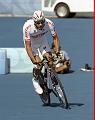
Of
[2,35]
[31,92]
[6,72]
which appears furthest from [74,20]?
[31,92]

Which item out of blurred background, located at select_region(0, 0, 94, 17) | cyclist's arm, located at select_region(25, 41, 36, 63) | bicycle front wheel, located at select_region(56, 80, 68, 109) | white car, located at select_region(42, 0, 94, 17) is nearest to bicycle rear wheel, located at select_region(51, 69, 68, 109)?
bicycle front wheel, located at select_region(56, 80, 68, 109)

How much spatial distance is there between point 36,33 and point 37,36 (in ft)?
0.30

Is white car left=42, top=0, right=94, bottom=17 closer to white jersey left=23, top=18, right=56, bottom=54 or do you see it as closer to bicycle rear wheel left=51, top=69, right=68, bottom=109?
white jersey left=23, top=18, right=56, bottom=54

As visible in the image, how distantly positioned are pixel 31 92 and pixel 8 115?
236 centimetres

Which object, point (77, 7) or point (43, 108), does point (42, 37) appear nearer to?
point (43, 108)

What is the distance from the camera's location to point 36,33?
10.8 m

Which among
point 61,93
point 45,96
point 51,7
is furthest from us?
point 51,7

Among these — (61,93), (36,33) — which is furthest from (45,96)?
(36,33)

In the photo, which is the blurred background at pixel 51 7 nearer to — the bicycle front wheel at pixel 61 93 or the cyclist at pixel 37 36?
the cyclist at pixel 37 36

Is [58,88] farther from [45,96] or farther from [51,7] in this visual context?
[51,7]

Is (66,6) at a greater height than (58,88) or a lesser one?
greater

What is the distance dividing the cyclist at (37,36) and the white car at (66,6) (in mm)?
18746

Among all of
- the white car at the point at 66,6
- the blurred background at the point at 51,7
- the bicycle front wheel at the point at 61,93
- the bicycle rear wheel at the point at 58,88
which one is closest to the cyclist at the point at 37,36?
the bicycle rear wheel at the point at 58,88

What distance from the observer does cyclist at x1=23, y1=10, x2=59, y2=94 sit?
34.6ft
